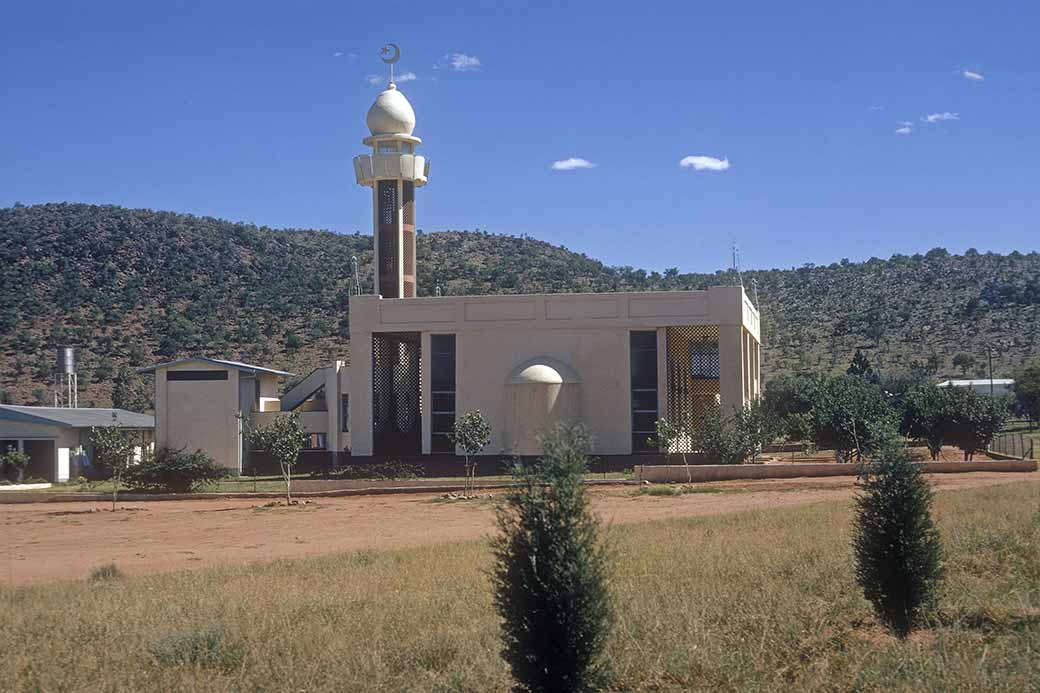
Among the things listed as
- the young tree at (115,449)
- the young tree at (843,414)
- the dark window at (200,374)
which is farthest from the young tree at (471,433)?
the young tree at (843,414)

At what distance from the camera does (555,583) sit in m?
8.96

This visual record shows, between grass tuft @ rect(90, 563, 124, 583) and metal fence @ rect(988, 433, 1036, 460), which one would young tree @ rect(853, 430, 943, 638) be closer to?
grass tuft @ rect(90, 563, 124, 583)

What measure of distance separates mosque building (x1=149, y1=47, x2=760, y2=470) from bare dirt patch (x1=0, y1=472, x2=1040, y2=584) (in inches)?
432

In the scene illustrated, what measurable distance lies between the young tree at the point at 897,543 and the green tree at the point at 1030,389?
6198 centimetres

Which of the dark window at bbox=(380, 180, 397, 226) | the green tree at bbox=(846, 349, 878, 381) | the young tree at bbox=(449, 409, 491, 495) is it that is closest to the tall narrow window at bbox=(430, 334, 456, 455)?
the young tree at bbox=(449, 409, 491, 495)

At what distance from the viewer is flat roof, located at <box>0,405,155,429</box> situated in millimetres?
53000

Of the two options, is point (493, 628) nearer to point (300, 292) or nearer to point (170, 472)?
point (170, 472)

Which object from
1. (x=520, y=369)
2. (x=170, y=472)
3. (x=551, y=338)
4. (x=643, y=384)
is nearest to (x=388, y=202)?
(x=551, y=338)

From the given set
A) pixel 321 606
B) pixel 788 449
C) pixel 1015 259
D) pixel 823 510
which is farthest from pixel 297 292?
pixel 321 606

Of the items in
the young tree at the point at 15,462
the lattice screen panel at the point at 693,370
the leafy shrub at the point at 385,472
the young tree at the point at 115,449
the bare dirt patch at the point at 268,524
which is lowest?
the bare dirt patch at the point at 268,524

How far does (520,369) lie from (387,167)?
540 inches

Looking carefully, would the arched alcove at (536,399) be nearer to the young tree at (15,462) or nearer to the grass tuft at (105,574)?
the young tree at (15,462)

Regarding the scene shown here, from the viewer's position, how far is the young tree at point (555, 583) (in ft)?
29.5

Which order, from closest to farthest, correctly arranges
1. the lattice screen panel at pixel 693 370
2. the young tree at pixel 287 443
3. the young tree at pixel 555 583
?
1. the young tree at pixel 555 583
2. the young tree at pixel 287 443
3. the lattice screen panel at pixel 693 370
